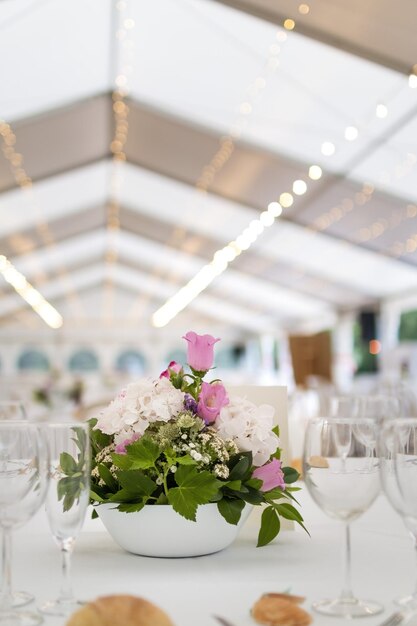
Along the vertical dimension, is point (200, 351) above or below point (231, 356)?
below

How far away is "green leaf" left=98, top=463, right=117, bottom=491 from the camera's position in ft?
4.00

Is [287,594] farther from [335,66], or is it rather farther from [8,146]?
[8,146]

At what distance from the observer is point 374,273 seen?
1257 centimetres

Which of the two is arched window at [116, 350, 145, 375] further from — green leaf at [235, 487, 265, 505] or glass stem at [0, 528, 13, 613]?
glass stem at [0, 528, 13, 613]

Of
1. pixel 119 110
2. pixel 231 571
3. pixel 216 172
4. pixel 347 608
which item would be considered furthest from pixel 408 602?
pixel 216 172

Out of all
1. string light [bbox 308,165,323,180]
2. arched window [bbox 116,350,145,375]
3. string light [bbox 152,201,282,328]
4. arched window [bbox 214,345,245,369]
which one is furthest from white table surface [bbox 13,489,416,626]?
arched window [bbox 214,345,245,369]

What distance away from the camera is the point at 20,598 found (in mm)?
999

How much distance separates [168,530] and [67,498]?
0.27 meters

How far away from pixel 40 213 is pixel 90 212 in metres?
1.29

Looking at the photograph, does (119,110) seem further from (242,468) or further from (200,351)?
(242,468)

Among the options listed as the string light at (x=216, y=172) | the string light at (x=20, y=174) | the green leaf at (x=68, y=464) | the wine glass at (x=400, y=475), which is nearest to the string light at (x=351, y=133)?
the string light at (x=216, y=172)

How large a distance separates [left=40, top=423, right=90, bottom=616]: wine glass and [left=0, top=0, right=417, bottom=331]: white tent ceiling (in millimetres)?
3940

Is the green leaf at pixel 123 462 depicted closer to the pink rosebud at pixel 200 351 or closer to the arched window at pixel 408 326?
the pink rosebud at pixel 200 351

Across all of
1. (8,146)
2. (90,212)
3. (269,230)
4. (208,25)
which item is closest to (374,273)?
(269,230)
